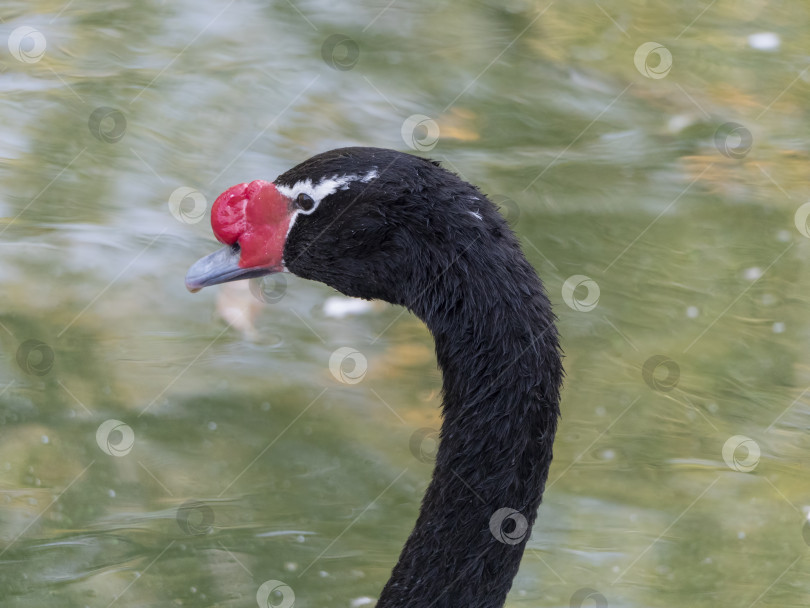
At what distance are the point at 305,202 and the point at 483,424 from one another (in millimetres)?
728

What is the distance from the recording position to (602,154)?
5.84 meters

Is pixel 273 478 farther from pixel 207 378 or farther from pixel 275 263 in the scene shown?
pixel 275 263

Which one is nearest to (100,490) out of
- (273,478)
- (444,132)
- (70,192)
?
(273,478)

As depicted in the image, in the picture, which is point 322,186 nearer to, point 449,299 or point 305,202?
point 305,202

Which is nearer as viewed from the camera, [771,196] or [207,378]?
[207,378]

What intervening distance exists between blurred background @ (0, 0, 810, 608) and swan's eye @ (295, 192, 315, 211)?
59.5 inches

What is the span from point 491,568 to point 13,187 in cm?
361

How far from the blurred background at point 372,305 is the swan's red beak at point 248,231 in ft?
4.20

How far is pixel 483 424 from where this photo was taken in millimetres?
2650

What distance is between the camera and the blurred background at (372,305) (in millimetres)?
3875

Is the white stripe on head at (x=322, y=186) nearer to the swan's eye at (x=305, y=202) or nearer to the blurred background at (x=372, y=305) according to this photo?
the swan's eye at (x=305, y=202)

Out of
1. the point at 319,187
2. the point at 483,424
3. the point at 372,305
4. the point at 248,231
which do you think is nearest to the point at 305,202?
the point at 319,187

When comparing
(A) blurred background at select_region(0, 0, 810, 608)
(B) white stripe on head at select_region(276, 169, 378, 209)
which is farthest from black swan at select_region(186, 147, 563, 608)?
(A) blurred background at select_region(0, 0, 810, 608)

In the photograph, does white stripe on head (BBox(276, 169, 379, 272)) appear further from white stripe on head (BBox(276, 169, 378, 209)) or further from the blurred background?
the blurred background
